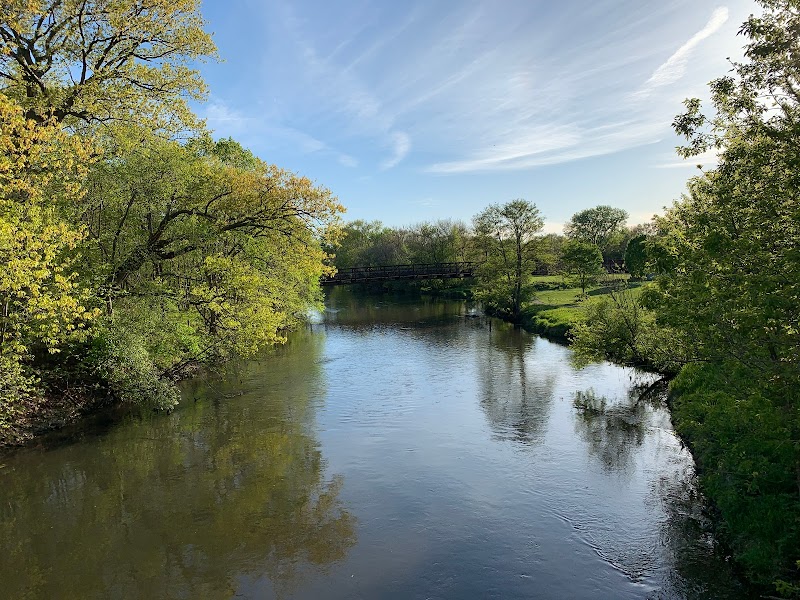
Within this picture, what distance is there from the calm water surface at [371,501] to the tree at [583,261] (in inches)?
1139

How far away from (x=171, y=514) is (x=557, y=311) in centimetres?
3527

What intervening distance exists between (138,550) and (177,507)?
6.12 ft

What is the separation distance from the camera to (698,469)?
14.0 meters

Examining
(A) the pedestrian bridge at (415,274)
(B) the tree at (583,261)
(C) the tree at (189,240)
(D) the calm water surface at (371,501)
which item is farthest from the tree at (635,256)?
(C) the tree at (189,240)

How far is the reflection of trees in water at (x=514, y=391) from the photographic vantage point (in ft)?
59.1

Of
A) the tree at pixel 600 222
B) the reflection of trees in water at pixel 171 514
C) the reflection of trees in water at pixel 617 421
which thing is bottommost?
the reflection of trees in water at pixel 171 514

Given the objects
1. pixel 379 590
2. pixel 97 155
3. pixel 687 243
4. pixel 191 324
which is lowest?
pixel 379 590

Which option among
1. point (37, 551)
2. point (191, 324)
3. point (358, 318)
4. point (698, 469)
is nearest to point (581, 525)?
point (698, 469)

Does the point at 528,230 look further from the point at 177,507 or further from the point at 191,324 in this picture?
the point at 177,507

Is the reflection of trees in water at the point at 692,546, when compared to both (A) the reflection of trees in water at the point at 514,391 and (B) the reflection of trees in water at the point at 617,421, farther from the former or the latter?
(A) the reflection of trees in water at the point at 514,391

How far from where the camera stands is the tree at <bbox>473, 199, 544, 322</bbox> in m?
46.1

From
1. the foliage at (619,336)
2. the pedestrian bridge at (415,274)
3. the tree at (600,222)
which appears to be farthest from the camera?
the tree at (600,222)

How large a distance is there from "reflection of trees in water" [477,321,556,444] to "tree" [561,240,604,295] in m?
19.4

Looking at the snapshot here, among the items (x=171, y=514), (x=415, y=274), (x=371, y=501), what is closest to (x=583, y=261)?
(x=415, y=274)
